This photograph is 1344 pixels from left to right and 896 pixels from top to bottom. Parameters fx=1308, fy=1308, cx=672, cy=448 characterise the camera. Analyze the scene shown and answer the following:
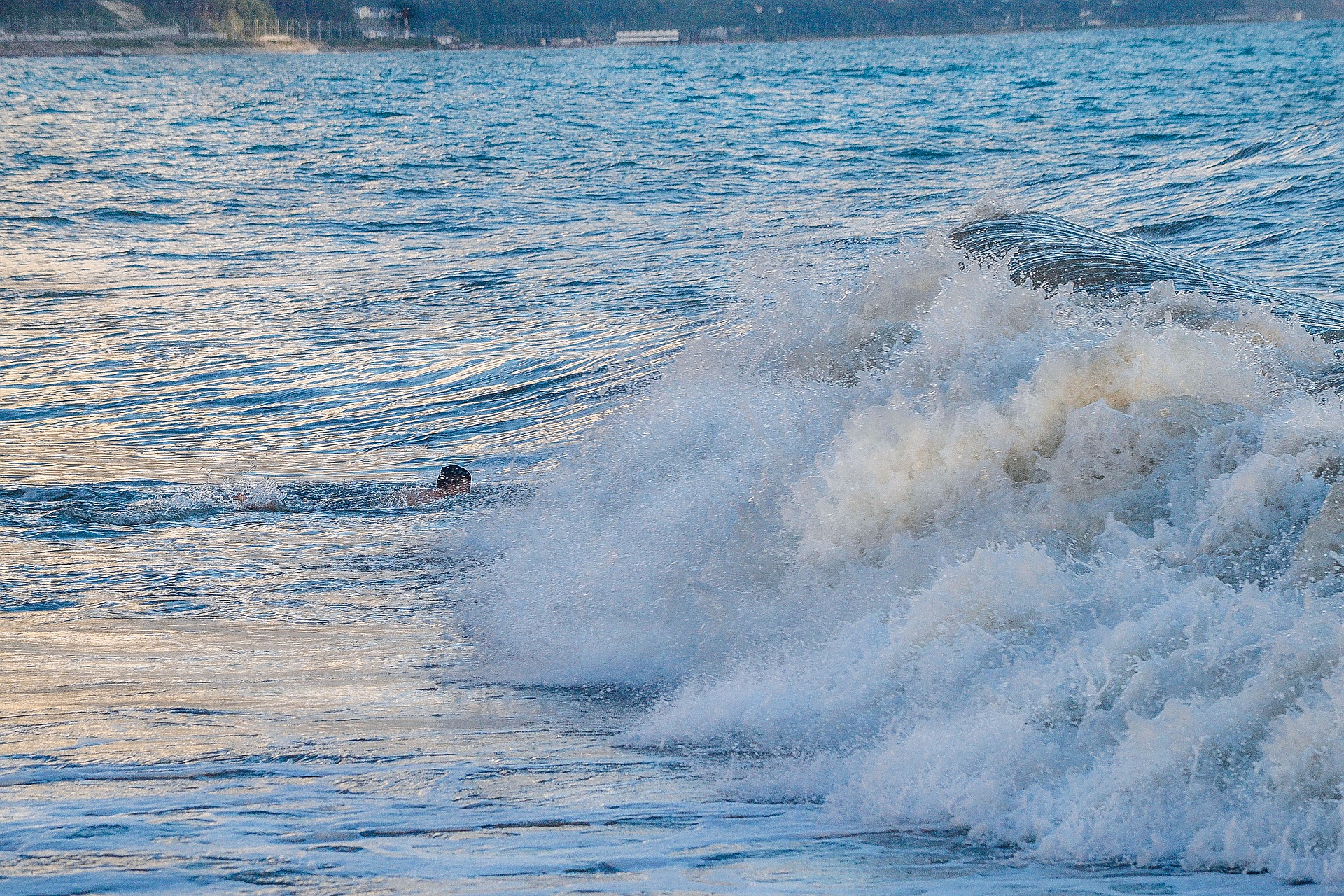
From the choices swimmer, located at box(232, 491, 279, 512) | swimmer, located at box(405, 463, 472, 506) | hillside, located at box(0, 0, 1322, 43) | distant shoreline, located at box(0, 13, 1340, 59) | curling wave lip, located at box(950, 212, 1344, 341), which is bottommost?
swimmer, located at box(232, 491, 279, 512)

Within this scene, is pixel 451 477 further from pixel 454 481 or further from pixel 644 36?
pixel 644 36

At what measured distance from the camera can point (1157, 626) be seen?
142 inches

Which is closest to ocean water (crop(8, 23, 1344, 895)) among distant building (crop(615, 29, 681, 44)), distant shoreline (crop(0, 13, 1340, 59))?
distant shoreline (crop(0, 13, 1340, 59))

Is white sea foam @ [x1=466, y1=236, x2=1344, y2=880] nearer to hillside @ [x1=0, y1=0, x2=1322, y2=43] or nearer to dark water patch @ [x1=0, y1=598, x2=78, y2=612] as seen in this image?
dark water patch @ [x1=0, y1=598, x2=78, y2=612]

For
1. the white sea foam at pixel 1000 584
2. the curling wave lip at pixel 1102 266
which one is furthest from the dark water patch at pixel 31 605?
the curling wave lip at pixel 1102 266

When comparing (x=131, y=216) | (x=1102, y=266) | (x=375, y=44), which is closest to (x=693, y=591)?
(x=1102, y=266)

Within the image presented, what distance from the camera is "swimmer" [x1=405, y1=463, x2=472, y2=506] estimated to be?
22.9 feet

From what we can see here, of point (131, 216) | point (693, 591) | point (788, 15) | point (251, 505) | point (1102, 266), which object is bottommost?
point (251, 505)

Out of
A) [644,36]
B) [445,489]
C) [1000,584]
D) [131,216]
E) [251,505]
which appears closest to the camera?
[1000,584]

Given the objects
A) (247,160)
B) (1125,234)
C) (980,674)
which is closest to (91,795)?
(980,674)

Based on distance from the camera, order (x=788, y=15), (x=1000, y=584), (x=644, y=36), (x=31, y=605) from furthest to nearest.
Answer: (x=788, y=15)
(x=644, y=36)
(x=31, y=605)
(x=1000, y=584)

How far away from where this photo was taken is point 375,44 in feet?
364

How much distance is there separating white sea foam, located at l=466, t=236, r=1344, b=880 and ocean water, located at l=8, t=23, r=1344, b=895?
0.05 feet

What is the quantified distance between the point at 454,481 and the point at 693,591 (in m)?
2.46
